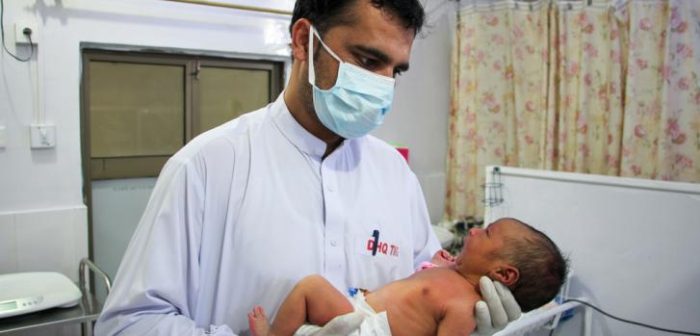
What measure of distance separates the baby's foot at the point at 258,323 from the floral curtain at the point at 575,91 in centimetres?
216

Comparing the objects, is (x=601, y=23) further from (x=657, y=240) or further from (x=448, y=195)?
(x=448, y=195)

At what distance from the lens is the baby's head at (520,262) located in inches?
50.5

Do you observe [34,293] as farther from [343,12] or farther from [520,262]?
[520,262]

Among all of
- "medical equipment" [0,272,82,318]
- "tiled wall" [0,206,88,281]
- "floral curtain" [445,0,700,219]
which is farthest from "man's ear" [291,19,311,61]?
"floral curtain" [445,0,700,219]

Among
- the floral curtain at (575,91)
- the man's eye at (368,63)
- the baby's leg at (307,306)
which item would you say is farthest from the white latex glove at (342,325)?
the floral curtain at (575,91)

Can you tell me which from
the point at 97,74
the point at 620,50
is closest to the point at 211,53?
the point at 97,74

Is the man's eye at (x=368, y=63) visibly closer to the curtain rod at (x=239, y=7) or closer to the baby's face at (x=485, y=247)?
the baby's face at (x=485, y=247)

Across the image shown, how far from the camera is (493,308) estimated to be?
1.16 m

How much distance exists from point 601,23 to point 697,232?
3.84 ft

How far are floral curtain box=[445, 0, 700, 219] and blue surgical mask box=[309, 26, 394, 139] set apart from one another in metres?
1.87

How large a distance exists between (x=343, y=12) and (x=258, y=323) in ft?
2.14

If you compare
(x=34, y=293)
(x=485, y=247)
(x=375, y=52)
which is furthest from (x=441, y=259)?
Result: (x=34, y=293)

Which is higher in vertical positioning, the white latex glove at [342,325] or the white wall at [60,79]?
the white wall at [60,79]

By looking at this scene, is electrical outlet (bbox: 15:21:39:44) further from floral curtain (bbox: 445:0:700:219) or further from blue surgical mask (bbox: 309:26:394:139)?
floral curtain (bbox: 445:0:700:219)
